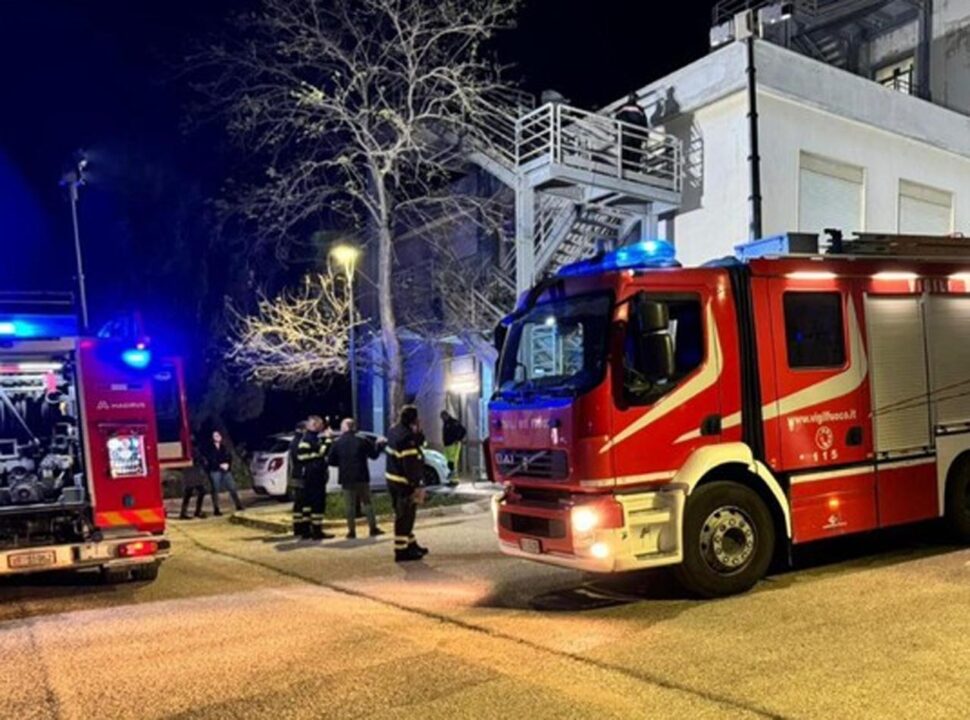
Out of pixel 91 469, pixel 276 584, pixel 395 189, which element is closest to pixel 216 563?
pixel 276 584

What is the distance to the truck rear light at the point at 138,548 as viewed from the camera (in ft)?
27.4

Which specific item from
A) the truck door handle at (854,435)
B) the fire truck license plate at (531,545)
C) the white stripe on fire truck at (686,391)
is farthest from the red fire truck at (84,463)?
the truck door handle at (854,435)

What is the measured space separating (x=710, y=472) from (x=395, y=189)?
1087 centimetres

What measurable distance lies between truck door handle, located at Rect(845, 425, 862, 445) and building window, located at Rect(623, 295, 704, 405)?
168 cm

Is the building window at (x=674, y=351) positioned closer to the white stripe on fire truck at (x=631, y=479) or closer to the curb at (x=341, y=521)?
the white stripe on fire truck at (x=631, y=479)

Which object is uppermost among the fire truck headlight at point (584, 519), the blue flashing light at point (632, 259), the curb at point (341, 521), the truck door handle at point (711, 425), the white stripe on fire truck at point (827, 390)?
the blue flashing light at point (632, 259)

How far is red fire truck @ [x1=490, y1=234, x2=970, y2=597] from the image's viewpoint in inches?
269

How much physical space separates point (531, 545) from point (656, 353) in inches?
73.5

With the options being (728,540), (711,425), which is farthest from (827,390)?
(728,540)

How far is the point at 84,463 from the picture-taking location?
27.6 ft

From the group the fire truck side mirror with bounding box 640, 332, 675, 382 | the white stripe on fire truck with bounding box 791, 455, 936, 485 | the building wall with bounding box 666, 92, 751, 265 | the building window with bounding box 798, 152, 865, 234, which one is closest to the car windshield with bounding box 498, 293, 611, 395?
the fire truck side mirror with bounding box 640, 332, 675, 382

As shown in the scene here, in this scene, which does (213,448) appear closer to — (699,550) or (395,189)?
(395,189)

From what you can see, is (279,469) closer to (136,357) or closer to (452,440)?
(452,440)

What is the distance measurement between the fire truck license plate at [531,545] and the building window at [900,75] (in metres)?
21.6
